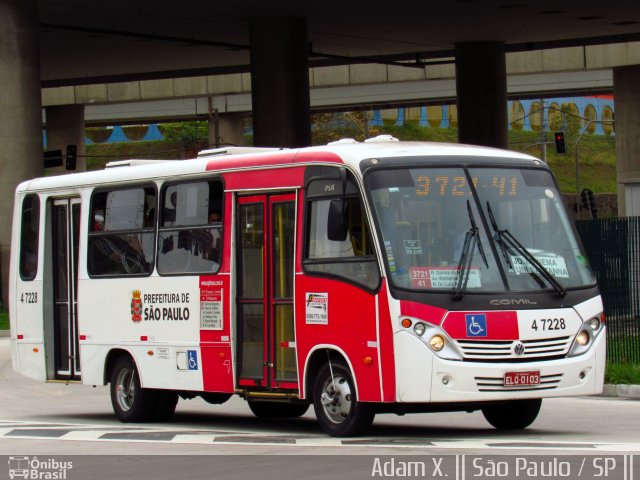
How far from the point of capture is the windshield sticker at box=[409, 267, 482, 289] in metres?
13.3

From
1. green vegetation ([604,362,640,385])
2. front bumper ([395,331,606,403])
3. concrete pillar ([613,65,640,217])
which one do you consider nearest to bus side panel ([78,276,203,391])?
front bumper ([395,331,606,403])

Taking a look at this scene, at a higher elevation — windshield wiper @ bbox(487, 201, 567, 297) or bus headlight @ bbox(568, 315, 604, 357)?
windshield wiper @ bbox(487, 201, 567, 297)

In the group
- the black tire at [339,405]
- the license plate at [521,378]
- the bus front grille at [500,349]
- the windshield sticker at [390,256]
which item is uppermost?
the windshield sticker at [390,256]

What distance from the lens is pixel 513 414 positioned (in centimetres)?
1463

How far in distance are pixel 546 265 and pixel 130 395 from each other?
573 cm

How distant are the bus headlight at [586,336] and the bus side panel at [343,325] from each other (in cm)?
194

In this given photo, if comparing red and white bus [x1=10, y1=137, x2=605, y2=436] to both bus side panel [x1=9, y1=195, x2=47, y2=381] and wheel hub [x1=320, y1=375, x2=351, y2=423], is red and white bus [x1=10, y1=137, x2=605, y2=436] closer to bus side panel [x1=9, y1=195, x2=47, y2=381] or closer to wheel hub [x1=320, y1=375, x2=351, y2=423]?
wheel hub [x1=320, y1=375, x2=351, y2=423]

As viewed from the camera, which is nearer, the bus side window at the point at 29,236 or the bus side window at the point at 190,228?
the bus side window at the point at 190,228

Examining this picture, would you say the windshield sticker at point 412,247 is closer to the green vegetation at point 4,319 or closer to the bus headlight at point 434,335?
the bus headlight at point 434,335

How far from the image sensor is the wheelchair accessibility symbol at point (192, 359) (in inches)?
620

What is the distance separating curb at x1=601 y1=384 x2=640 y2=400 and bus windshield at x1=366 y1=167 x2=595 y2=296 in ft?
17.6

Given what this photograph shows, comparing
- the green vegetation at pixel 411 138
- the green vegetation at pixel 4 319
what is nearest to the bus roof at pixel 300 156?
the green vegetation at pixel 4 319

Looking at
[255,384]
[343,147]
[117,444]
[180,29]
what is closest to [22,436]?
[117,444]

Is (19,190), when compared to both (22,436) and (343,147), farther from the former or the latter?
(343,147)
